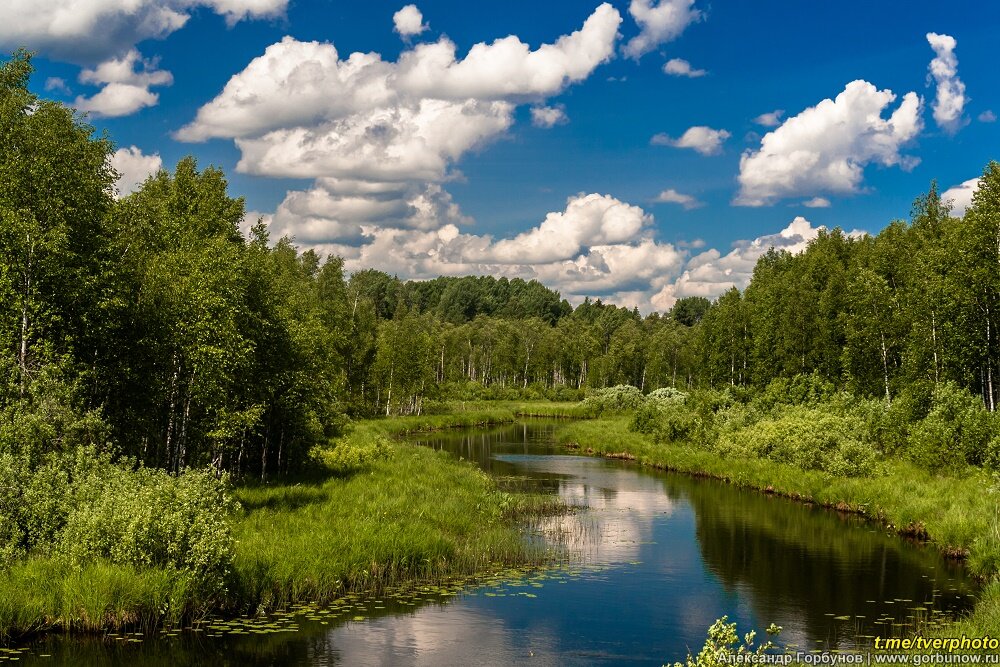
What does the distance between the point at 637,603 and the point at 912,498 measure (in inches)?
744

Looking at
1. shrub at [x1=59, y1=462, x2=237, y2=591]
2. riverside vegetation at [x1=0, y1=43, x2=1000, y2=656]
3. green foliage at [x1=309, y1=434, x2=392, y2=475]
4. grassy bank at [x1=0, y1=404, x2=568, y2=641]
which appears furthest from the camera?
green foliage at [x1=309, y1=434, x2=392, y2=475]

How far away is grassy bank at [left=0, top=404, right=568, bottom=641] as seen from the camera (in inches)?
755

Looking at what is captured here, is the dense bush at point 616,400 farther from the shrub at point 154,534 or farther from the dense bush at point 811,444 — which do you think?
the shrub at point 154,534

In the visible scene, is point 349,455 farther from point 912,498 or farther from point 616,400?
point 616,400

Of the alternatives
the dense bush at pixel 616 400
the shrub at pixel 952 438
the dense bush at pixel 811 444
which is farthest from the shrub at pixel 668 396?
the shrub at pixel 952 438

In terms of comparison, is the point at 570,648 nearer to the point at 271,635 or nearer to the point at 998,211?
the point at 271,635

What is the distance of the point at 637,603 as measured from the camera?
25297 millimetres

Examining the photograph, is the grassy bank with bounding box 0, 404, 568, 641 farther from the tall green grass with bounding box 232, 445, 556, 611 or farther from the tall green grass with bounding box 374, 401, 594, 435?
the tall green grass with bounding box 374, 401, 594, 435

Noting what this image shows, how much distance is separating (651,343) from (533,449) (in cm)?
8203

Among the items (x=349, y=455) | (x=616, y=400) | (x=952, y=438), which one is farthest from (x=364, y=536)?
(x=616, y=400)

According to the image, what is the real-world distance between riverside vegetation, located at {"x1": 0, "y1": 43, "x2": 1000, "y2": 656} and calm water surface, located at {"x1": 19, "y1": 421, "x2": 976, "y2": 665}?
5.33ft

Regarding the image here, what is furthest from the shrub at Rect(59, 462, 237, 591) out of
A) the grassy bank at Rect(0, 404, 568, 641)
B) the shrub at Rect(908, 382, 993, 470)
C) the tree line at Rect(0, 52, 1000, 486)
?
the shrub at Rect(908, 382, 993, 470)

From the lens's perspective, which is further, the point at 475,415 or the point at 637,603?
the point at 475,415

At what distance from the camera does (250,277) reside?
1533 inches
